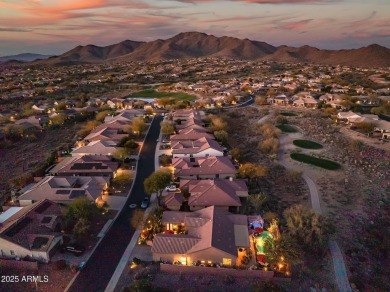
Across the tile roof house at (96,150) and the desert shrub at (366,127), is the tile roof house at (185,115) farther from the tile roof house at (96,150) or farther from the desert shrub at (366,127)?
the desert shrub at (366,127)

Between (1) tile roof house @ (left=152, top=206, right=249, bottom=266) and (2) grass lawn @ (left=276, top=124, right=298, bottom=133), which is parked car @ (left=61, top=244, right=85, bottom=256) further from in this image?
(2) grass lawn @ (left=276, top=124, right=298, bottom=133)

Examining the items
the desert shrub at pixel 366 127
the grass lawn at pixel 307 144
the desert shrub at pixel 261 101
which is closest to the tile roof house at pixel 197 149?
the grass lawn at pixel 307 144

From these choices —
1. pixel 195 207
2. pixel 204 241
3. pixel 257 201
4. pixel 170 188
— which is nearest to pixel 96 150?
pixel 170 188

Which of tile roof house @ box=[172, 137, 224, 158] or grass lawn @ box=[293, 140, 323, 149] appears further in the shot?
grass lawn @ box=[293, 140, 323, 149]

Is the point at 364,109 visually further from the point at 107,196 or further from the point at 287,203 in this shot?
the point at 107,196

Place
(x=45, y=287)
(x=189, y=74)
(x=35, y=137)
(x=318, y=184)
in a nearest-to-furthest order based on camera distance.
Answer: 1. (x=45, y=287)
2. (x=318, y=184)
3. (x=35, y=137)
4. (x=189, y=74)

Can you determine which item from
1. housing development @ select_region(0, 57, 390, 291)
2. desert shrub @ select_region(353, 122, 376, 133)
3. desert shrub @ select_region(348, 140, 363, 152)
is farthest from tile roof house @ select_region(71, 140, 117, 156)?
desert shrub @ select_region(353, 122, 376, 133)

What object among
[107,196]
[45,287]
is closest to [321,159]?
[107,196]
